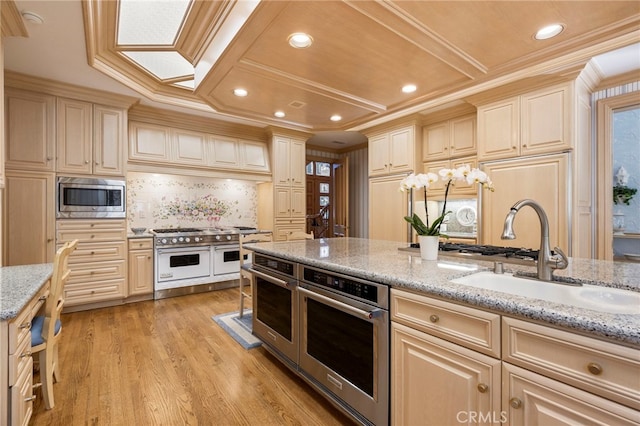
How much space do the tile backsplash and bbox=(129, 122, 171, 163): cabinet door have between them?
0.40 metres

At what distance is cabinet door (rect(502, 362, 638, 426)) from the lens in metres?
0.83

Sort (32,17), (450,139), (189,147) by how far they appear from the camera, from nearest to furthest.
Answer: (32,17) → (450,139) → (189,147)

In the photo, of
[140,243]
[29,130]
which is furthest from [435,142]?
[29,130]

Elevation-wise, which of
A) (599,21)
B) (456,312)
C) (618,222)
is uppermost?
(599,21)

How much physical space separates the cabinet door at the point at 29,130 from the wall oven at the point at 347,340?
11.1ft

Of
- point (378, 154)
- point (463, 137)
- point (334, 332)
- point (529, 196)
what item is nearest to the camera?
point (334, 332)

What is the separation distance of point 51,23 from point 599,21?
3.96m

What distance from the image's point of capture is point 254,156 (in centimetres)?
509

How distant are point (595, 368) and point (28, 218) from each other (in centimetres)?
465

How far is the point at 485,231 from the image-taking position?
11.5 ft

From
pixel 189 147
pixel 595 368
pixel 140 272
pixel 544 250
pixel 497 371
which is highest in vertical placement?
pixel 189 147

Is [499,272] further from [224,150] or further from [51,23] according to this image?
[224,150]

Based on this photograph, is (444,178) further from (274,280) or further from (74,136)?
(74,136)

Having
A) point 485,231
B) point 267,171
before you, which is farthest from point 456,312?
point 267,171
